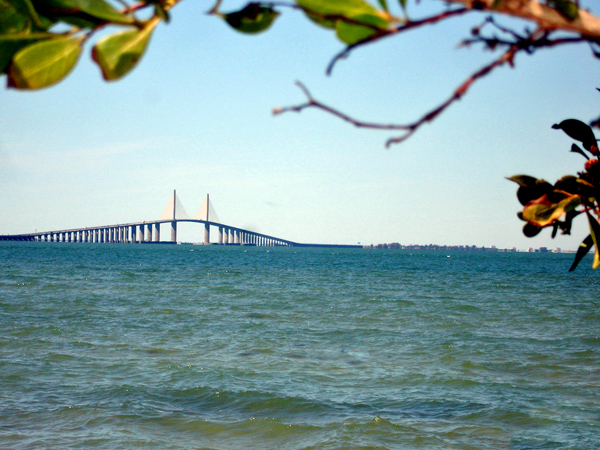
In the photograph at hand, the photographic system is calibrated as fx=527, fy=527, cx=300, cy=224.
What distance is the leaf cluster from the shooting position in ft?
1.75

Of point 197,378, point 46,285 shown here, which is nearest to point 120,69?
point 197,378

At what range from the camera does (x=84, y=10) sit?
54 cm

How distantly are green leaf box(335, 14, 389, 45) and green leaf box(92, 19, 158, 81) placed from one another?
0.67 ft

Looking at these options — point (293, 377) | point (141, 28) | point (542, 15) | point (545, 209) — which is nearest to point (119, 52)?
point (141, 28)

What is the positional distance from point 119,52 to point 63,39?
2.9 inches

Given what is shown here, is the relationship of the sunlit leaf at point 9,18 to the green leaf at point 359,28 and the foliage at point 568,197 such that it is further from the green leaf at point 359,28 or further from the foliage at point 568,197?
the foliage at point 568,197

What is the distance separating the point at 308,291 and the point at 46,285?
43.0ft

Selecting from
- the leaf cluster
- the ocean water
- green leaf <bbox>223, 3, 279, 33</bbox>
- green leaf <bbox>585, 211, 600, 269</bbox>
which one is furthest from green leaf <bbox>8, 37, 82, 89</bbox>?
the ocean water

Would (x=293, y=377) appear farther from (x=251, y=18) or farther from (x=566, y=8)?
(x=566, y=8)

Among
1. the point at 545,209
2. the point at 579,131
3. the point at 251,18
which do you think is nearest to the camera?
the point at 251,18

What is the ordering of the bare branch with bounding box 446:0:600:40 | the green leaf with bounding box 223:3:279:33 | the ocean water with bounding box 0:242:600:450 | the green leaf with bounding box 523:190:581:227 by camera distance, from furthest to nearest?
the ocean water with bounding box 0:242:600:450, the green leaf with bounding box 523:190:581:227, the green leaf with bounding box 223:3:279:33, the bare branch with bounding box 446:0:600:40

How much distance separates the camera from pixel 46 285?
26.4 m

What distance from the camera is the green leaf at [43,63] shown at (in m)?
0.53

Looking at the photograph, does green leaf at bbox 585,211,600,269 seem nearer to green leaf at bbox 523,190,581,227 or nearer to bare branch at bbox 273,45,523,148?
green leaf at bbox 523,190,581,227
